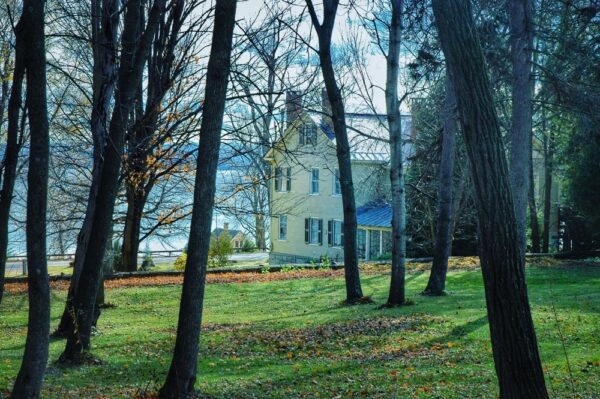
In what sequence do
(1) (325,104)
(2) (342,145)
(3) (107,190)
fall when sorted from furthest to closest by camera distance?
(1) (325,104) → (2) (342,145) → (3) (107,190)

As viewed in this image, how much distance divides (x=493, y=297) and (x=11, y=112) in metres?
6.22

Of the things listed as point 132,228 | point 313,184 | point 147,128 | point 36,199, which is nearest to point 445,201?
point 147,128

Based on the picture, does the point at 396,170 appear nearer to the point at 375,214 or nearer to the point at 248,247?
the point at 375,214

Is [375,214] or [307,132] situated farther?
[375,214]

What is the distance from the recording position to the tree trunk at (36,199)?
6.53 metres

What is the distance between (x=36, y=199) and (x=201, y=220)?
2252mm

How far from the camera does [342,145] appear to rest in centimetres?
1823

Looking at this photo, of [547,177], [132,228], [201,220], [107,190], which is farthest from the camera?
[547,177]

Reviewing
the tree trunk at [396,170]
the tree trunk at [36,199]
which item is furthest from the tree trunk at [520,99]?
the tree trunk at [36,199]

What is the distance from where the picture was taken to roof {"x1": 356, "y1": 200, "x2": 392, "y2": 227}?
40359 millimetres

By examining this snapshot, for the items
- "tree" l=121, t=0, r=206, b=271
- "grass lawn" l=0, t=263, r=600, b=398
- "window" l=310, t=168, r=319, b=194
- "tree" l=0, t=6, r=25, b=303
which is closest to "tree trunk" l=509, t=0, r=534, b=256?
"grass lawn" l=0, t=263, r=600, b=398

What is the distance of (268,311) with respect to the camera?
1797cm

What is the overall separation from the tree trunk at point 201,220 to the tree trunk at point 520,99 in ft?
24.5

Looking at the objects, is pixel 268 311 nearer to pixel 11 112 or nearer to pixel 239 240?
pixel 11 112
